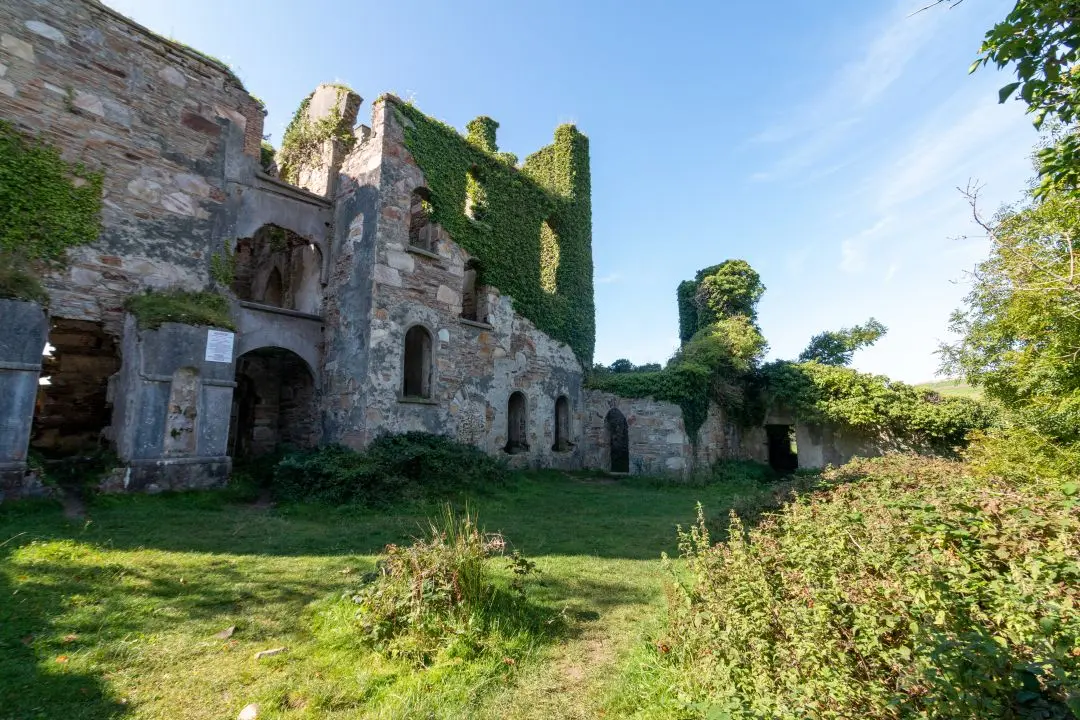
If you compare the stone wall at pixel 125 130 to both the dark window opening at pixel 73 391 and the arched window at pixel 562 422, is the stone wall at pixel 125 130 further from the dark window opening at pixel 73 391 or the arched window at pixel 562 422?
the arched window at pixel 562 422

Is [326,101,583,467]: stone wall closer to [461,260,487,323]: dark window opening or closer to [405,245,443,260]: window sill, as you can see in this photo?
[405,245,443,260]: window sill

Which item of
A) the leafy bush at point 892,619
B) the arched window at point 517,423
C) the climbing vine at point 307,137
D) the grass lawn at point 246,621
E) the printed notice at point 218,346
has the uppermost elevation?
the climbing vine at point 307,137

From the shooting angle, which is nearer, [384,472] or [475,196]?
[384,472]

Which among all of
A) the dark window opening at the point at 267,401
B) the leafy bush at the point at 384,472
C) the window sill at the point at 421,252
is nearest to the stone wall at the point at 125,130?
the dark window opening at the point at 267,401

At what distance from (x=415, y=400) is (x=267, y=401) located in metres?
4.41

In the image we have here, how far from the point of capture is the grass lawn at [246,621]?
3117mm

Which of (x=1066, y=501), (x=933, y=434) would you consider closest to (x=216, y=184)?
(x=1066, y=501)

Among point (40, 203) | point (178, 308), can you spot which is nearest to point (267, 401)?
point (178, 308)

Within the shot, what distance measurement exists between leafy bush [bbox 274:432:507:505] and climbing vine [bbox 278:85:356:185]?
309 inches

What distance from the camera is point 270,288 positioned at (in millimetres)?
15383

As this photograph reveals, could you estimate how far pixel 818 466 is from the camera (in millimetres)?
17000

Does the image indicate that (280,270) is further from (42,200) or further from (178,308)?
(42,200)

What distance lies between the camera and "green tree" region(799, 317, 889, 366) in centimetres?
2327

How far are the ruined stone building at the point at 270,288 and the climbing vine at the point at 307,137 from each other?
6 centimetres
